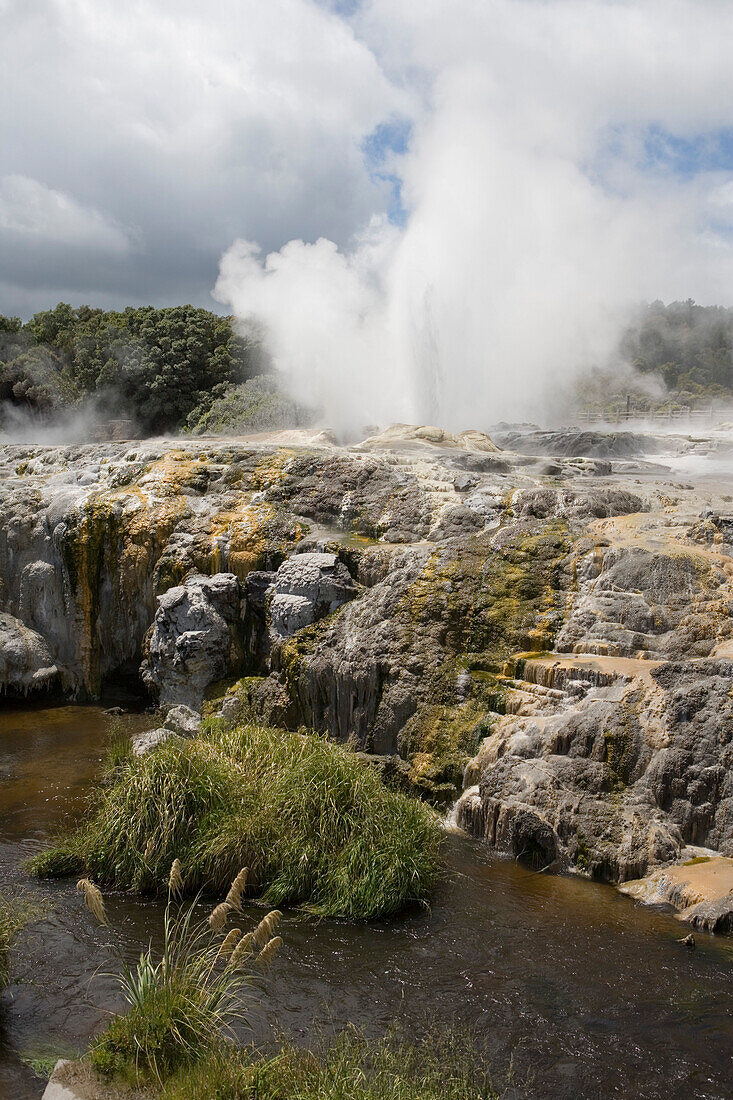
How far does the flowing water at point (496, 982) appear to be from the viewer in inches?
264

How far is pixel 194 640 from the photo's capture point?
15742mm

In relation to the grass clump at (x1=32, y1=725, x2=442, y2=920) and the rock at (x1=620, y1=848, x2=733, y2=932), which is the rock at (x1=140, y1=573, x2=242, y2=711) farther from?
the rock at (x1=620, y1=848, x2=733, y2=932)

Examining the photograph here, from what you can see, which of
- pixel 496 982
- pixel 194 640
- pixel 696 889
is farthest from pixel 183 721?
pixel 696 889

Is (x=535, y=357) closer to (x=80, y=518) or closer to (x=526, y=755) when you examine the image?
(x=80, y=518)

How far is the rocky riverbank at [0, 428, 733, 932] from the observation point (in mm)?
10656

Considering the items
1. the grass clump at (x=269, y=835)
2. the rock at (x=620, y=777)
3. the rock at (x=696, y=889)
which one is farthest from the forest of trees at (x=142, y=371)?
the rock at (x=696, y=889)

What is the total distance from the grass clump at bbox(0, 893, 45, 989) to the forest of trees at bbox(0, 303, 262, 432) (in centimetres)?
3706

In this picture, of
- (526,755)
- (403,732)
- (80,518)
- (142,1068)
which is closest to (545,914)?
(526,755)

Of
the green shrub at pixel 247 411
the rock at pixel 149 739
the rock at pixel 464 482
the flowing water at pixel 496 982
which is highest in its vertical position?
the green shrub at pixel 247 411

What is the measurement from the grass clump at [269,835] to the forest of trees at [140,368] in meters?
35.5

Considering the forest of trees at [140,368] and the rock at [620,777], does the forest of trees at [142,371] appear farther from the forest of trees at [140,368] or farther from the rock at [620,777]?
the rock at [620,777]

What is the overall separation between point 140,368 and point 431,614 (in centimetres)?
3484

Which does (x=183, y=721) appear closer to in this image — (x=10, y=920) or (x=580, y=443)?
(x=10, y=920)

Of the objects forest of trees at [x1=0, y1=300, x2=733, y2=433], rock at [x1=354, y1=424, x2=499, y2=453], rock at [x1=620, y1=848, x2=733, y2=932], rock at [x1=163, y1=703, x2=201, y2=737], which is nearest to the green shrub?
forest of trees at [x1=0, y1=300, x2=733, y2=433]
